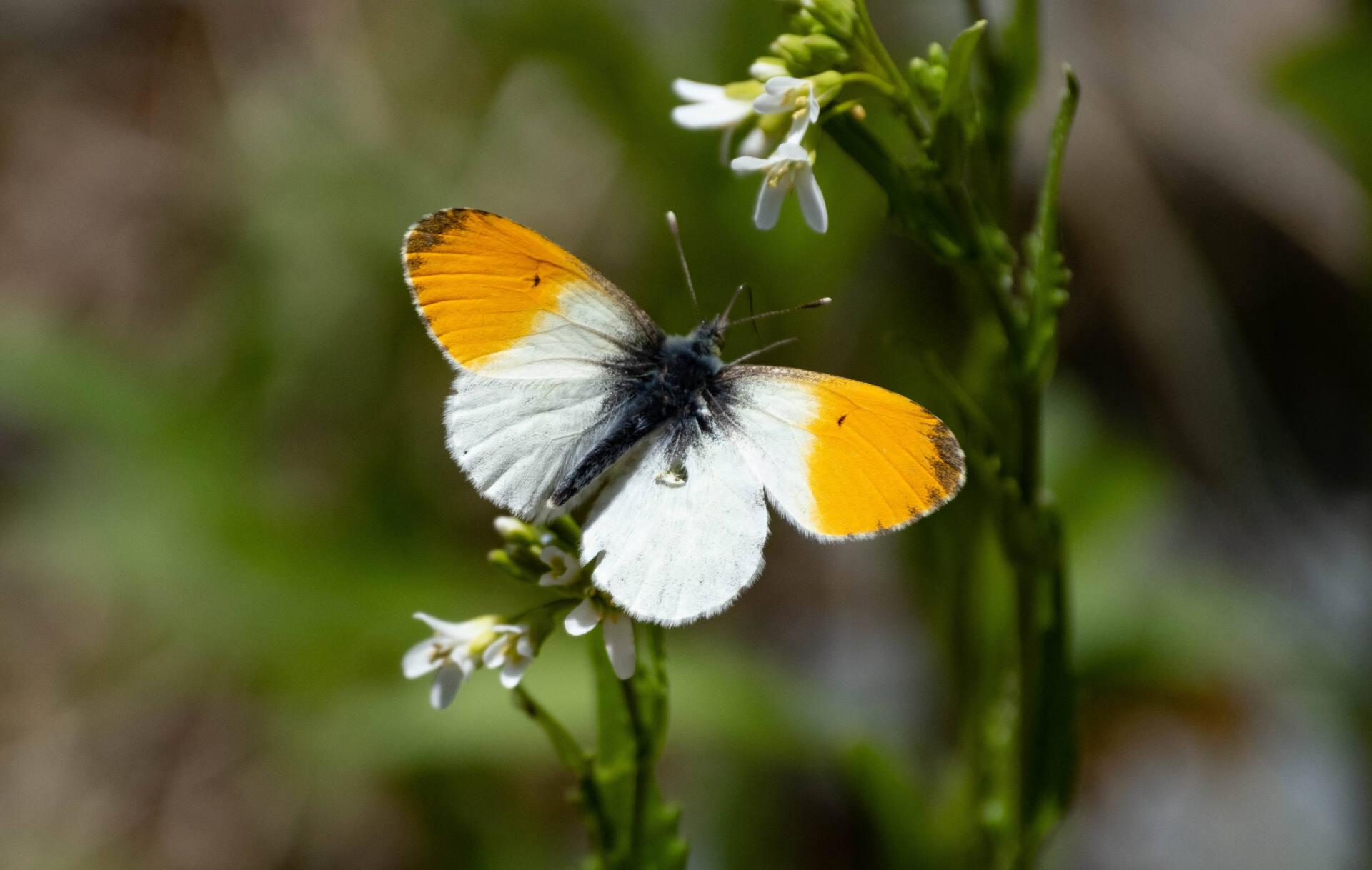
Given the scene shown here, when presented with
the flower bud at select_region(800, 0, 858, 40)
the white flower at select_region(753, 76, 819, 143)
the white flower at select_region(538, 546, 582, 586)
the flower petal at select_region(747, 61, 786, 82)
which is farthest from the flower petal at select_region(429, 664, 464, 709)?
the flower bud at select_region(800, 0, 858, 40)

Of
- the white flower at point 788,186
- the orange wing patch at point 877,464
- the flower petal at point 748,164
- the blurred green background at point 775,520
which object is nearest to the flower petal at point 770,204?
the white flower at point 788,186

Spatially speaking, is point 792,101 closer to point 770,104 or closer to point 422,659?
point 770,104

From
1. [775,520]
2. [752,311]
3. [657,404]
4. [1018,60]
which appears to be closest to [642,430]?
[657,404]

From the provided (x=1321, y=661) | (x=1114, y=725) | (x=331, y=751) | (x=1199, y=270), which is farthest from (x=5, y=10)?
(x=1321, y=661)

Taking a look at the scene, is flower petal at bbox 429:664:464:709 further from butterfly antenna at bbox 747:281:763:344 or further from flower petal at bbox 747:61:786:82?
flower petal at bbox 747:61:786:82

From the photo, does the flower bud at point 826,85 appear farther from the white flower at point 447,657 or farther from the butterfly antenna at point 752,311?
the white flower at point 447,657
